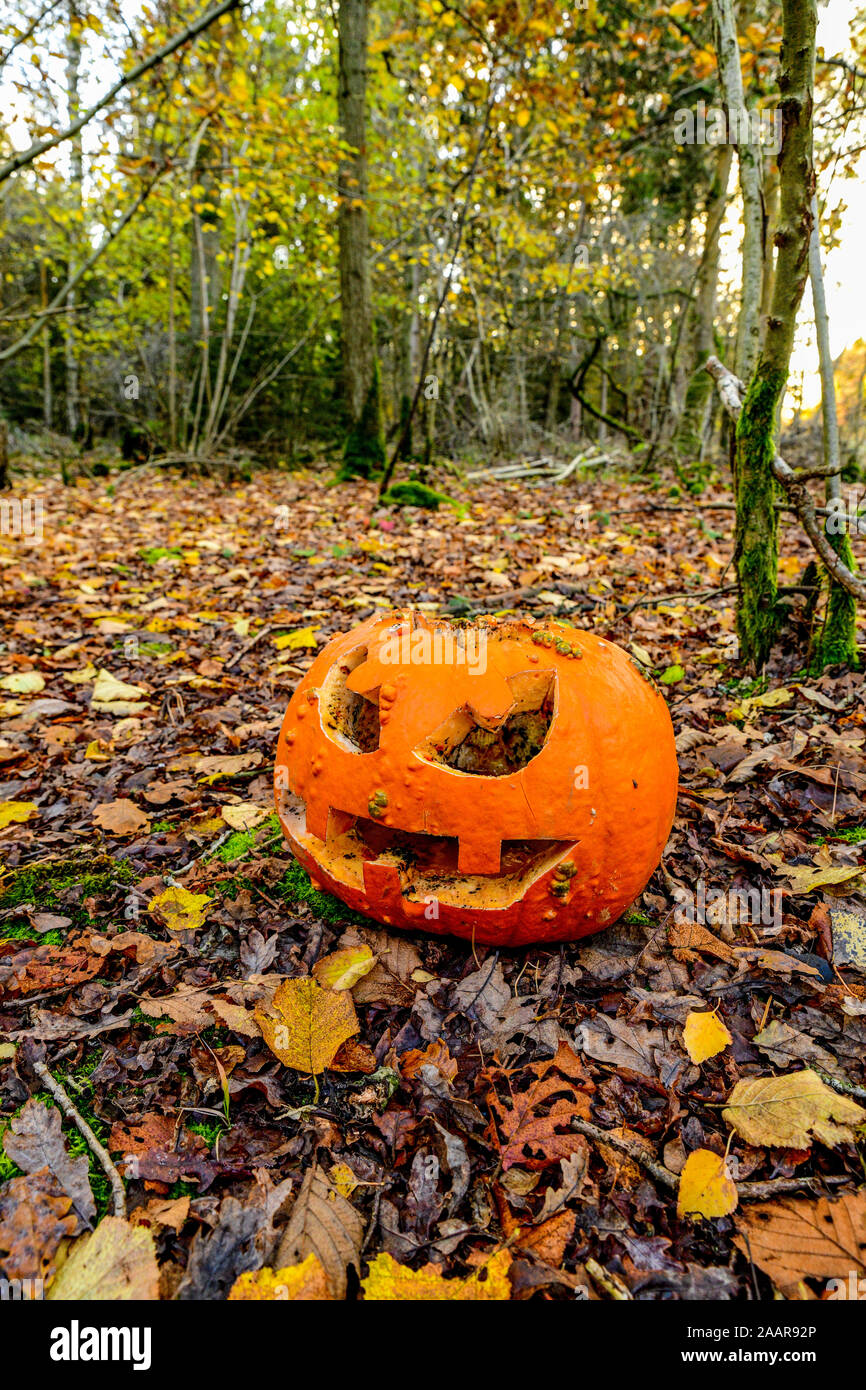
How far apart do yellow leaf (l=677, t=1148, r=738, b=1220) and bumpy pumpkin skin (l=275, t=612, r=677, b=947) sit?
0.71 meters

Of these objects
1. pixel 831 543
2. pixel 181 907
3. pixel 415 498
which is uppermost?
pixel 415 498

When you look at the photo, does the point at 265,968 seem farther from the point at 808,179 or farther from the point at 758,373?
the point at 808,179

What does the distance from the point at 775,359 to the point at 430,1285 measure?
3808 millimetres

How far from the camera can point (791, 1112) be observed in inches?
68.5

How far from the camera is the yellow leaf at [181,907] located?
2467 mm

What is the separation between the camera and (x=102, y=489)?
1048 cm

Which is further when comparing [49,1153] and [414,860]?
[414,860]

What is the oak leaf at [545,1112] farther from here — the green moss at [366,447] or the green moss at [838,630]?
the green moss at [366,447]

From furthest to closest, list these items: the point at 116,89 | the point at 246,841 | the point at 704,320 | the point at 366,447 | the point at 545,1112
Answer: the point at 704,320
the point at 366,447
the point at 116,89
the point at 246,841
the point at 545,1112

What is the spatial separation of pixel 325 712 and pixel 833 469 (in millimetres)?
2666

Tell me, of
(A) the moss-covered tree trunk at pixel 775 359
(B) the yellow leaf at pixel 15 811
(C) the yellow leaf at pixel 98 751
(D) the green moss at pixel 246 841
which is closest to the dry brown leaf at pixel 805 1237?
(D) the green moss at pixel 246 841
